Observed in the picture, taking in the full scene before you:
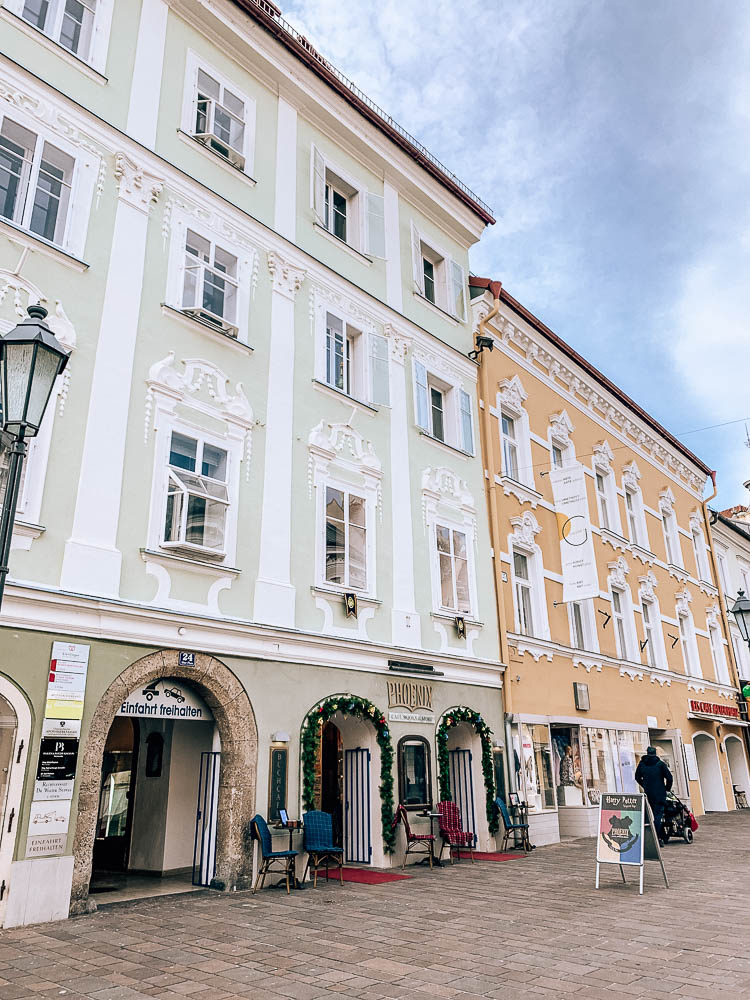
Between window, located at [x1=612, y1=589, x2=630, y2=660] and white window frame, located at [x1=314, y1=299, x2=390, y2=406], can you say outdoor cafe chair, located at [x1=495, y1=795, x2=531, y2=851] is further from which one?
white window frame, located at [x1=314, y1=299, x2=390, y2=406]

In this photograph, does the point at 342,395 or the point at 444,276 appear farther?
the point at 444,276

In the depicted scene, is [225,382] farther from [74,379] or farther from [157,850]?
[157,850]

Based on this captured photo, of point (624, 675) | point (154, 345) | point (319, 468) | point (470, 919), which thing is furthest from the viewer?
point (624, 675)

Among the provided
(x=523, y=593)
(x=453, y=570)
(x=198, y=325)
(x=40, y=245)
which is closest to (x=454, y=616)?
(x=453, y=570)

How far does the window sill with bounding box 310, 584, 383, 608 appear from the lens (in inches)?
500

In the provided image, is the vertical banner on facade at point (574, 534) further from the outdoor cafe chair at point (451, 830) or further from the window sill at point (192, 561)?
the window sill at point (192, 561)

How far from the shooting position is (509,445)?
19656mm

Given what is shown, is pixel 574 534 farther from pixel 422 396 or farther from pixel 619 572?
pixel 422 396

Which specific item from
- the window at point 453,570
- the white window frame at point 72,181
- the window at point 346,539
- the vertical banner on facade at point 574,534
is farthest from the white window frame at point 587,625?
the white window frame at point 72,181

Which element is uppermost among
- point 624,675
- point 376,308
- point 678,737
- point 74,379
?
point 376,308

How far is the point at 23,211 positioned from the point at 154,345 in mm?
2427

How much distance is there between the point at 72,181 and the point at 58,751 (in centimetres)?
795

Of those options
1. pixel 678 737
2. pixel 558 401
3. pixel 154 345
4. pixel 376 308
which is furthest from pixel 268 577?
pixel 678 737

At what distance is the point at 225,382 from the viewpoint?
483 inches
